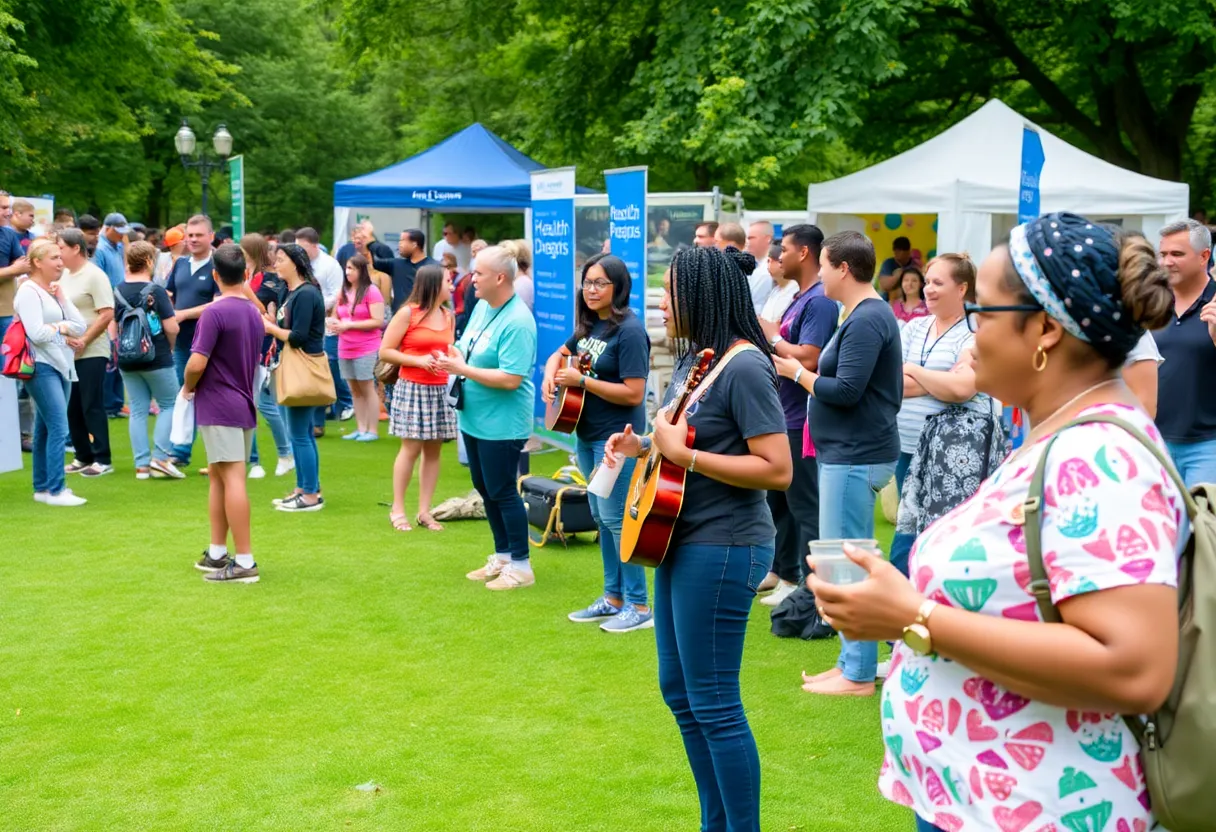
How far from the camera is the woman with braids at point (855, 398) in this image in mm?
5523

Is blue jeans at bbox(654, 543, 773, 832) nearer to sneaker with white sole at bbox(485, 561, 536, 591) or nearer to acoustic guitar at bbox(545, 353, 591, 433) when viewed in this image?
acoustic guitar at bbox(545, 353, 591, 433)

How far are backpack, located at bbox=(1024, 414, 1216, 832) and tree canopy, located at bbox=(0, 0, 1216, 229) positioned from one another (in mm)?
14886

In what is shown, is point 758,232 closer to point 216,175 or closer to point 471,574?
point 471,574

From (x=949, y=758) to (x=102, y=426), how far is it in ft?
34.8

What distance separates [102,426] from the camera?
1138 centimetres

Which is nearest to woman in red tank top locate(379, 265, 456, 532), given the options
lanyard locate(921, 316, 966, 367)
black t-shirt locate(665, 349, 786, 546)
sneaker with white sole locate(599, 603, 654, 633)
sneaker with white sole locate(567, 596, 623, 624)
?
sneaker with white sole locate(567, 596, 623, 624)

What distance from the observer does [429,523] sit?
951cm

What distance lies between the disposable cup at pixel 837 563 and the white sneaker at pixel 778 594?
5.04m

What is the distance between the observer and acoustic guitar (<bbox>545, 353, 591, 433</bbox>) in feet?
22.3

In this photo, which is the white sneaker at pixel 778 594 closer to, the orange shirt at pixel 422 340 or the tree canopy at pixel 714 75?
the orange shirt at pixel 422 340

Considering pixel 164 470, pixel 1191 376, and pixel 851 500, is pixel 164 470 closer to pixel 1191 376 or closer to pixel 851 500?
pixel 851 500

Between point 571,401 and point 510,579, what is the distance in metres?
1.51

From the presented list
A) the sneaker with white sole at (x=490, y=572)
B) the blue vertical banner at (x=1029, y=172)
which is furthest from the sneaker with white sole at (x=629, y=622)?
the blue vertical banner at (x=1029, y=172)

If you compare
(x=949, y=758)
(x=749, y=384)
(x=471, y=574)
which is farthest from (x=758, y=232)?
(x=949, y=758)
